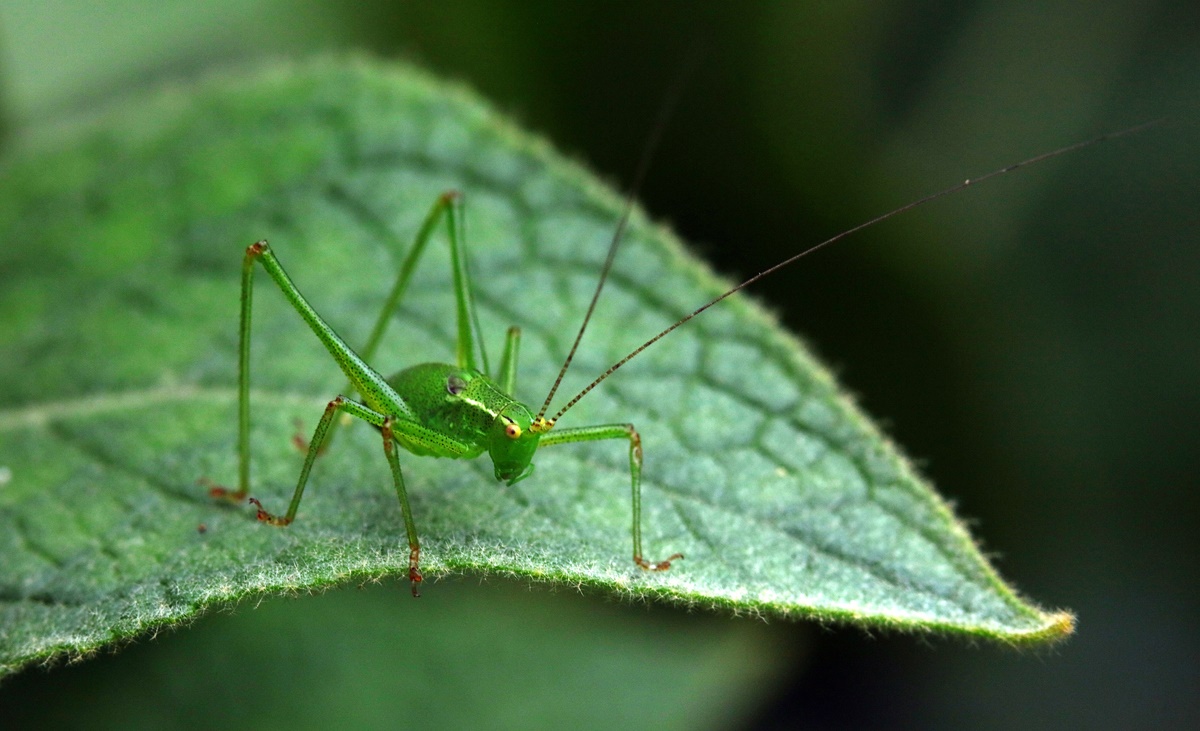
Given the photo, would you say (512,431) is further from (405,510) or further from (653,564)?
(653,564)

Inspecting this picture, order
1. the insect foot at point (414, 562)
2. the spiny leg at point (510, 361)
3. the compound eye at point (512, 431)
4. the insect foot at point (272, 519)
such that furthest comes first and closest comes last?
the spiny leg at point (510, 361) → the compound eye at point (512, 431) → the insect foot at point (272, 519) → the insect foot at point (414, 562)

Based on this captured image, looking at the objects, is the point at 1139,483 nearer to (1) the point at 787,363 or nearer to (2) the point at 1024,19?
(1) the point at 787,363

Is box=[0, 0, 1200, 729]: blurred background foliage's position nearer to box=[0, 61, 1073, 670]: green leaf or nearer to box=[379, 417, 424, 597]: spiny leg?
box=[0, 61, 1073, 670]: green leaf

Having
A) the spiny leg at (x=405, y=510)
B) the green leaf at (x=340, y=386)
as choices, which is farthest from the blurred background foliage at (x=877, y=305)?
the spiny leg at (x=405, y=510)

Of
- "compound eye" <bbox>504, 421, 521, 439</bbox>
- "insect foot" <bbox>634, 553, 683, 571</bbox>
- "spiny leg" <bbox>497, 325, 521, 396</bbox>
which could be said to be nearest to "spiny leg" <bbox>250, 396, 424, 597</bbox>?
"compound eye" <bbox>504, 421, 521, 439</bbox>

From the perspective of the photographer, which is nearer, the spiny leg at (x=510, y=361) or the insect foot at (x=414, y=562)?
the insect foot at (x=414, y=562)

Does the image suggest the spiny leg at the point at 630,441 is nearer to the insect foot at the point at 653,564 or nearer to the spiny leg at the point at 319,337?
the insect foot at the point at 653,564

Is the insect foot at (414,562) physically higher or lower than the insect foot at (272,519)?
higher
